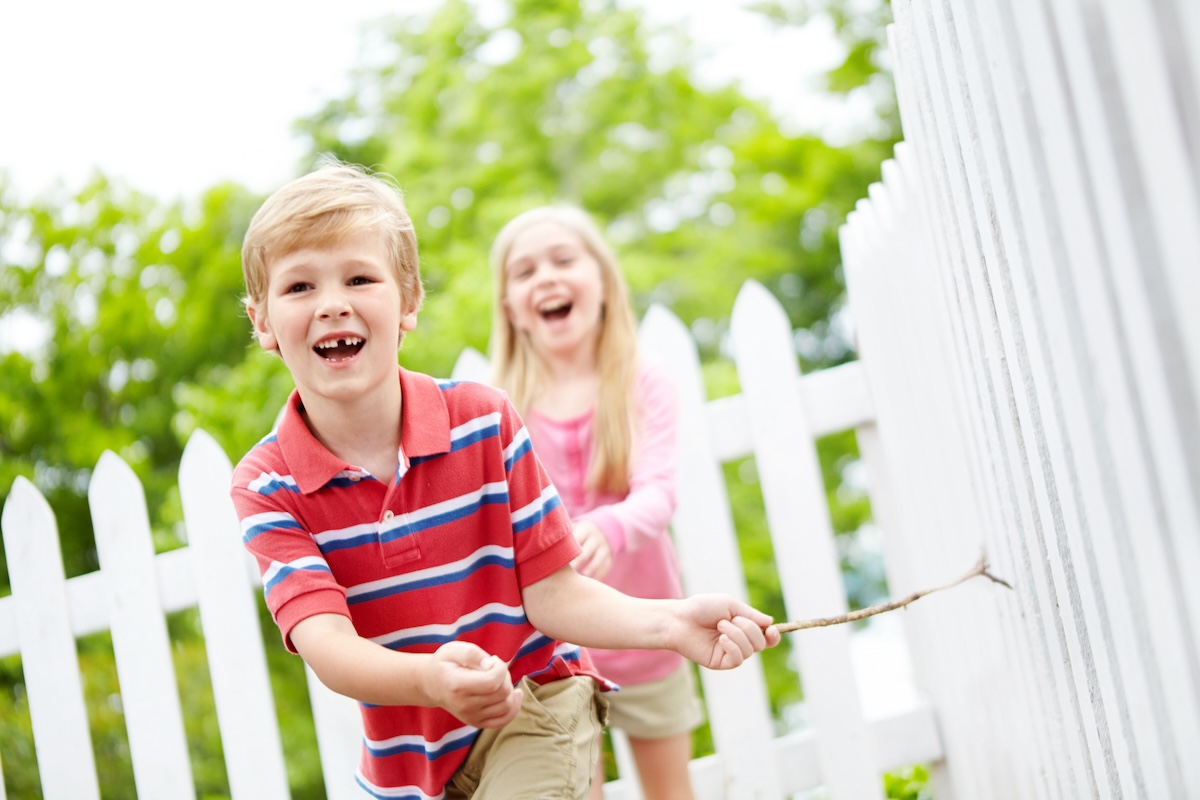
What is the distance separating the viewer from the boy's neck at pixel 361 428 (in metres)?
1.80

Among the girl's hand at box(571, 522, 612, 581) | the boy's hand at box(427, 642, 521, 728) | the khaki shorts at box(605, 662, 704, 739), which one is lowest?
the khaki shorts at box(605, 662, 704, 739)

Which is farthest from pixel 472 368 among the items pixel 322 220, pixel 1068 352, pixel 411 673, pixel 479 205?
pixel 479 205

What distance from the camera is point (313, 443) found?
5.74ft

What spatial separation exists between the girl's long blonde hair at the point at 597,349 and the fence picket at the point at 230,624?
83 cm

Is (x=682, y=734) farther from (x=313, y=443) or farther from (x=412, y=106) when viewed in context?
(x=412, y=106)

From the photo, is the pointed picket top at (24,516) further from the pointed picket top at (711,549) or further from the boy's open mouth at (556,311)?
the pointed picket top at (711,549)

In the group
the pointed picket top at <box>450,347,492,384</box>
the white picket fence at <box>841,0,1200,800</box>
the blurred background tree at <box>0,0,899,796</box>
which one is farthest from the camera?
the blurred background tree at <box>0,0,899,796</box>

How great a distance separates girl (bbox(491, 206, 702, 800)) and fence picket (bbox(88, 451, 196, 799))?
3.57 feet

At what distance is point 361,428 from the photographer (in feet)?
5.97

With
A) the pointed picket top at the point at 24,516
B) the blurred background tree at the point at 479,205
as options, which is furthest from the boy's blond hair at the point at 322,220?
the blurred background tree at the point at 479,205

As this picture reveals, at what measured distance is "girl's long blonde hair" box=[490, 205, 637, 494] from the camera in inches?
101

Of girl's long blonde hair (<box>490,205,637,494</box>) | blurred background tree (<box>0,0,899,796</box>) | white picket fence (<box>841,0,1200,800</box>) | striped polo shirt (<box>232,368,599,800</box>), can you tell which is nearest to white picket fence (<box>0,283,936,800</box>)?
girl's long blonde hair (<box>490,205,637,494</box>)

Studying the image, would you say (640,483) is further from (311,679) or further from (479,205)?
(479,205)

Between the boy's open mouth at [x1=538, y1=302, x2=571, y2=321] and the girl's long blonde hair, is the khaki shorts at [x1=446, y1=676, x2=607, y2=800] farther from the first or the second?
the boy's open mouth at [x1=538, y1=302, x2=571, y2=321]
